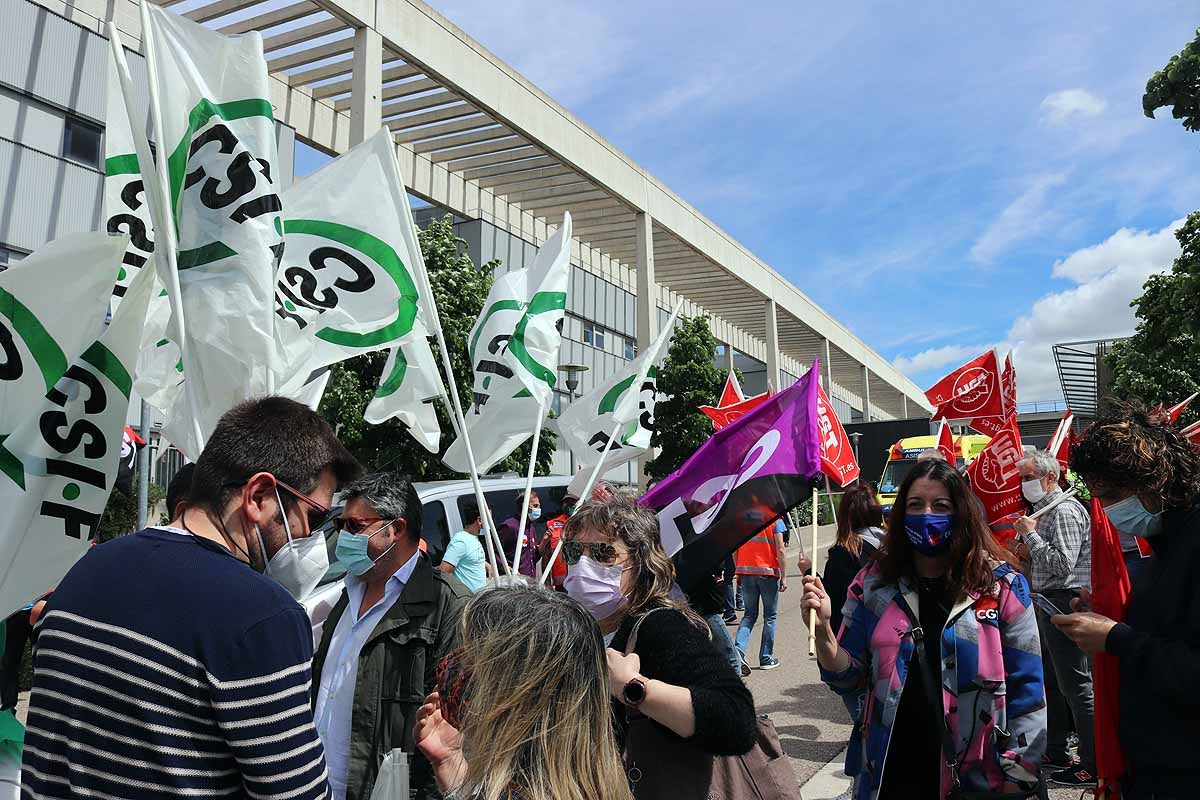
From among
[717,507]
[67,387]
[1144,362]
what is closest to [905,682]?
[717,507]

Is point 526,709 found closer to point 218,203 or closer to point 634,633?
point 634,633

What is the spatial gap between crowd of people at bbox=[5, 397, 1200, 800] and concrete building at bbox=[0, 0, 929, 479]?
43.1ft

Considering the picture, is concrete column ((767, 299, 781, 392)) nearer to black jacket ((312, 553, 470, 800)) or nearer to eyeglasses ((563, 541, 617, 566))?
black jacket ((312, 553, 470, 800))

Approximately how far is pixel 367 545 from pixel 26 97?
14.2 m

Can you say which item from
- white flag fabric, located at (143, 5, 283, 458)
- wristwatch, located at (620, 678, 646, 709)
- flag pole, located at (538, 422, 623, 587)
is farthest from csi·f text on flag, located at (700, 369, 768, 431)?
wristwatch, located at (620, 678, 646, 709)

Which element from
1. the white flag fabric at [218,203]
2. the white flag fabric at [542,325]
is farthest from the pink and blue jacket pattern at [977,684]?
the white flag fabric at [542,325]

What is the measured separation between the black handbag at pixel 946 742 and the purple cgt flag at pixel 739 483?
88 cm

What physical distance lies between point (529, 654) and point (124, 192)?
3.82 m

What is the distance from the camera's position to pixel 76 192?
14.6 m

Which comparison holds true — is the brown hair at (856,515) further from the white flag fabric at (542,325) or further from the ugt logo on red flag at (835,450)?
the white flag fabric at (542,325)

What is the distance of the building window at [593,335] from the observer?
27.7 metres

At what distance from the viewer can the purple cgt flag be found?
3908 millimetres

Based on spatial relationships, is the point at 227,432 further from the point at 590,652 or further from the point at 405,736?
the point at 405,736

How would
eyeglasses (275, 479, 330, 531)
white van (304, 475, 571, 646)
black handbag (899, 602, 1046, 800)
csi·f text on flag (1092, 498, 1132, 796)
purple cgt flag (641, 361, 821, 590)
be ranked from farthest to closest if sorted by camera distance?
white van (304, 475, 571, 646) < purple cgt flag (641, 361, 821, 590) < black handbag (899, 602, 1046, 800) < csi·f text on flag (1092, 498, 1132, 796) < eyeglasses (275, 479, 330, 531)
